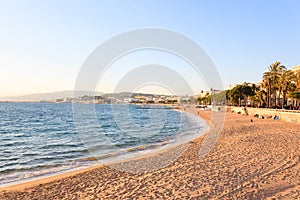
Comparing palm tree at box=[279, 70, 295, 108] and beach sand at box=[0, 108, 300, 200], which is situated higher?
palm tree at box=[279, 70, 295, 108]

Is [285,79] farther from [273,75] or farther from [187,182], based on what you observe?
[187,182]

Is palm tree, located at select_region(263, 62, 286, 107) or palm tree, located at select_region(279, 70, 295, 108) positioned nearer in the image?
palm tree, located at select_region(279, 70, 295, 108)

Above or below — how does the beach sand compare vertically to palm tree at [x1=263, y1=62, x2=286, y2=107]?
below

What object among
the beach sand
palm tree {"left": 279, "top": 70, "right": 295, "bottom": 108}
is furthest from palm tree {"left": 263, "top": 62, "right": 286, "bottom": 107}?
the beach sand

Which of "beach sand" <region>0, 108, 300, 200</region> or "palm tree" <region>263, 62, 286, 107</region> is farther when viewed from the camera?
"palm tree" <region>263, 62, 286, 107</region>

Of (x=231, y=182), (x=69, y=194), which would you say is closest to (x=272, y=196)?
(x=231, y=182)

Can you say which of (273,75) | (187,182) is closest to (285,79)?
(273,75)

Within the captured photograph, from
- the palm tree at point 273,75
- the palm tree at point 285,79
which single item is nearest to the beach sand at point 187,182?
the palm tree at point 285,79

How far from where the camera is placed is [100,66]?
12953 millimetres

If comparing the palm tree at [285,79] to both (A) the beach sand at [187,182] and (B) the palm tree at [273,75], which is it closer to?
(B) the palm tree at [273,75]

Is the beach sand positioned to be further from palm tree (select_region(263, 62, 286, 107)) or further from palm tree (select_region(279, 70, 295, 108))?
palm tree (select_region(263, 62, 286, 107))

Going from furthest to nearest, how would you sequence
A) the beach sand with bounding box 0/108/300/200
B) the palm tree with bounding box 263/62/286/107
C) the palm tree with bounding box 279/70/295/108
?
1. the palm tree with bounding box 263/62/286/107
2. the palm tree with bounding box 279/70/295/108
3. the beach sand with bounding box 0/108/300/200

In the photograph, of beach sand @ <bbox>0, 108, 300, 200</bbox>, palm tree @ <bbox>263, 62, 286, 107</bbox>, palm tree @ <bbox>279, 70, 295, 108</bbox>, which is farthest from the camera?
palm tree @ <bbox>263, 62, 286, 107</bbox>

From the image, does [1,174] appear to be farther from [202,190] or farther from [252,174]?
[252,174]
